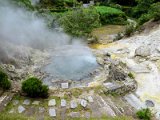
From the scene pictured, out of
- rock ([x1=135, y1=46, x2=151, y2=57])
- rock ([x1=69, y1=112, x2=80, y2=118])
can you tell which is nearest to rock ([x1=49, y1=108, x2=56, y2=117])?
rock ([x1=69, y1=112, x2=80, y2=118])

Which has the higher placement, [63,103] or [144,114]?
[63,103]

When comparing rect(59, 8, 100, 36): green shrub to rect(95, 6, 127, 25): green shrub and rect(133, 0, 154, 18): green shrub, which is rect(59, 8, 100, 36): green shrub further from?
rect(133, 0, 154, 18): green shrub

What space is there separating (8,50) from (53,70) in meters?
2.86

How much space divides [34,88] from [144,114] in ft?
16.0

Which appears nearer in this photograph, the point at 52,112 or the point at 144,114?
the point at 52,112

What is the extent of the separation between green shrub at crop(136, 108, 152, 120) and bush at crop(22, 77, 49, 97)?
13.8 ft

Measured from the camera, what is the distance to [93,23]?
76.6ft

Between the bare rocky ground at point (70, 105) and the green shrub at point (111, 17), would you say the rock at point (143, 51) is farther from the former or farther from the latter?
the green shrub at point (111, 17)

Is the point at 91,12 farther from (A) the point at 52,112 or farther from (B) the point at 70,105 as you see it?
(A) the point at 52,112

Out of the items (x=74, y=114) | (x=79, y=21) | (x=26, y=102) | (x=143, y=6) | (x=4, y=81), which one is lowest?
(x=74, y=114)

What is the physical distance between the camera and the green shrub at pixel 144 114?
14.8 metres

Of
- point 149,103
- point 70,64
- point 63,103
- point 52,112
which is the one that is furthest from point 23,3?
point 149,103

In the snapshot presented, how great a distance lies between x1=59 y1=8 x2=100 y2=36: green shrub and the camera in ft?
75.5

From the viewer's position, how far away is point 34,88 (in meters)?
15.2
